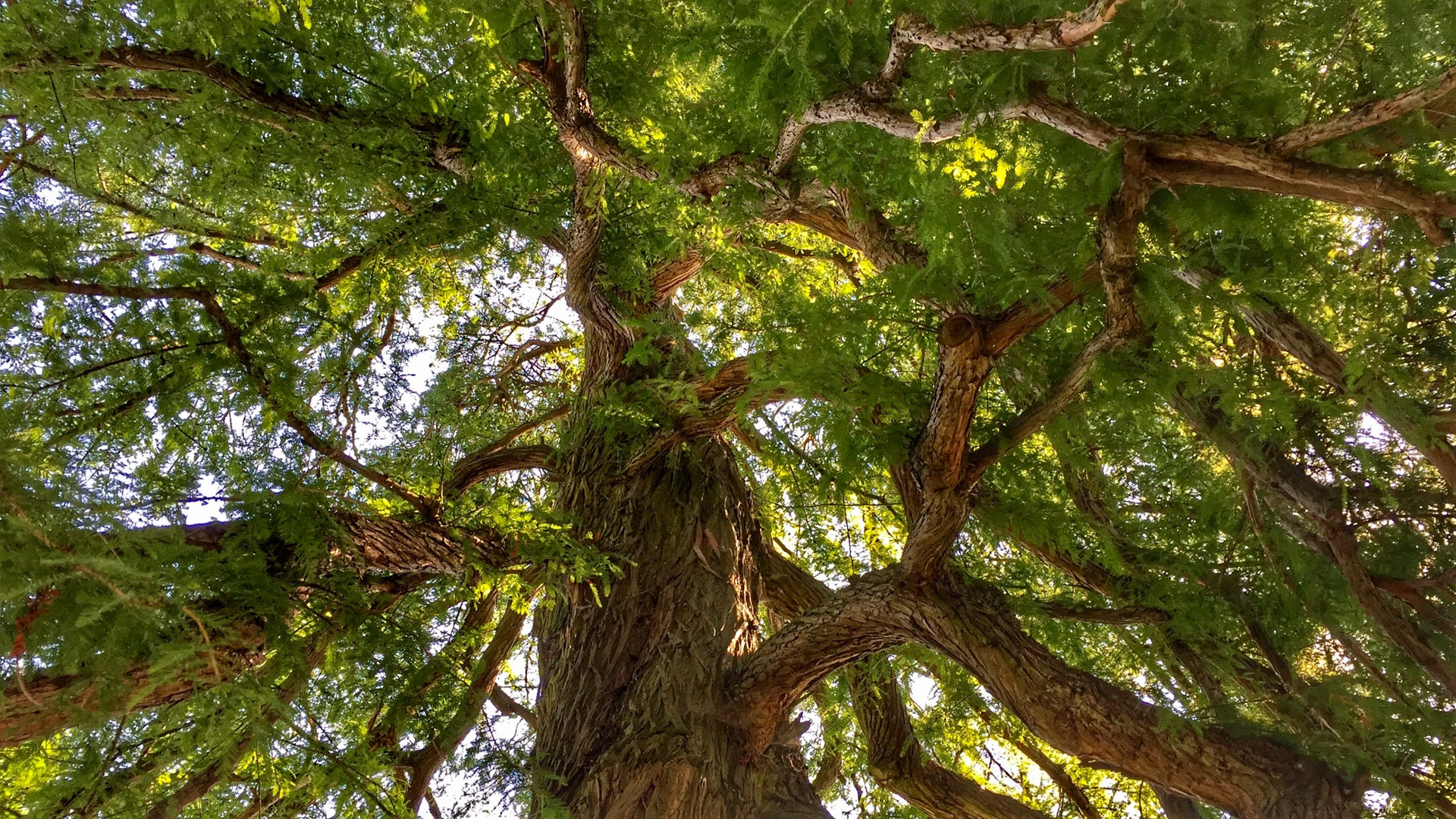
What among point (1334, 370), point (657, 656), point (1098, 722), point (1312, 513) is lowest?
point (1098, 722)

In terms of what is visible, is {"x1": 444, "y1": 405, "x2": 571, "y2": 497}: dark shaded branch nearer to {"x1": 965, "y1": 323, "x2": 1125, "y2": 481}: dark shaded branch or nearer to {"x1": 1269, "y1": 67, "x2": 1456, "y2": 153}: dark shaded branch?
{"x1": 965, "y1": 323, "x2": 1125, "y2": 481}: dark shaded branch

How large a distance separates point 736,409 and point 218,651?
2.58m

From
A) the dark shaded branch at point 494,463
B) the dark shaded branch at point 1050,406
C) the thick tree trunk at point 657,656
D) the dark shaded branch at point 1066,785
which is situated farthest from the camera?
the dark shaded branch at point 494,463

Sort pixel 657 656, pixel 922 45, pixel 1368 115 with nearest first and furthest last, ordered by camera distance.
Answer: pixel 1368 115 → pixel 922 45 → pixel 657 656

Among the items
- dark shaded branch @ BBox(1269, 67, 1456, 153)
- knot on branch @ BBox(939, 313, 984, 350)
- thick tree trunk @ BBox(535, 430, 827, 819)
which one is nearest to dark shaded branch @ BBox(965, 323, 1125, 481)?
knot on branch @ BBox(939, 313, 984, 350)

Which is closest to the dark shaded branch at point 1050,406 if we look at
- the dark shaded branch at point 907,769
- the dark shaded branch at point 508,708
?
the dark shaded branch at point 907,769

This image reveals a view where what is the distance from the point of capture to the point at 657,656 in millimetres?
4590

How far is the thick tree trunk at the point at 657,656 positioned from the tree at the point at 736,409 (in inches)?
1.1

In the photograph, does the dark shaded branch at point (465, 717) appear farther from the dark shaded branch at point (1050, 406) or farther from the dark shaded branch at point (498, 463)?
the dark shaded branch at point (1050, 406)

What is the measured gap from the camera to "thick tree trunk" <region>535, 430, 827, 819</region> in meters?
4.05

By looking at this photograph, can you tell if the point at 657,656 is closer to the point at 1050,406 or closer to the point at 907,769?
the point at 907,769

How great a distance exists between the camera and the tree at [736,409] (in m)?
3.00

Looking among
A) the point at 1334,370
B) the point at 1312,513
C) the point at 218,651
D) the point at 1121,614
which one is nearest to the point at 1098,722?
the point at 1121,614

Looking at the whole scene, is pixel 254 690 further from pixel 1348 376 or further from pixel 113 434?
pixel 1348 376
